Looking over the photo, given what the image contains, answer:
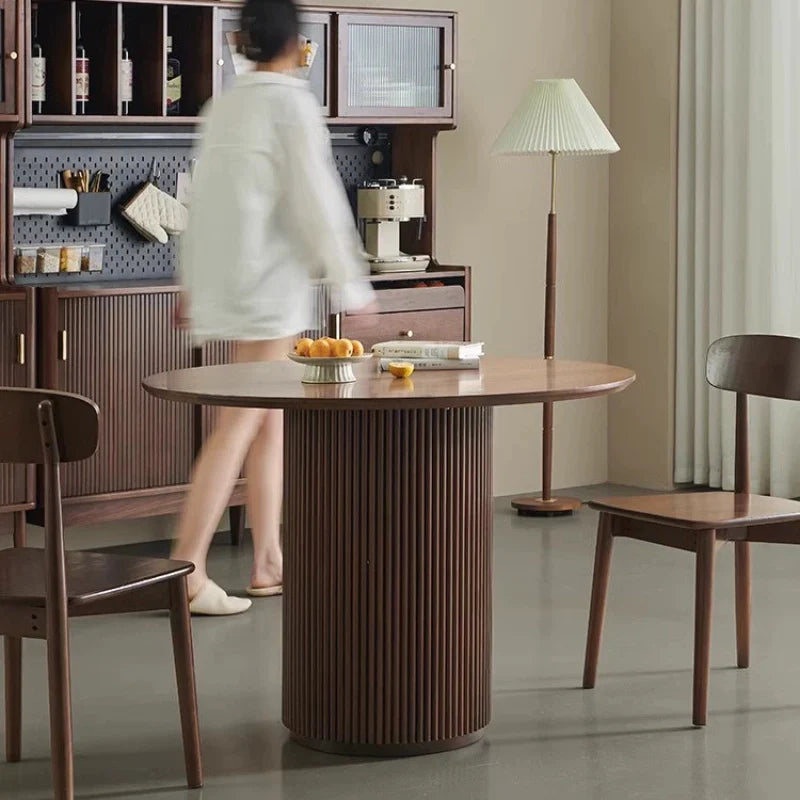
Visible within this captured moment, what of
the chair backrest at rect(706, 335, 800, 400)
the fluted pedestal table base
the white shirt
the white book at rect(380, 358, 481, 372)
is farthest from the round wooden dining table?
the white shirt

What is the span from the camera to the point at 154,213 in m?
5.59

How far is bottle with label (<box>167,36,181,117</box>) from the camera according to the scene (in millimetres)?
5344

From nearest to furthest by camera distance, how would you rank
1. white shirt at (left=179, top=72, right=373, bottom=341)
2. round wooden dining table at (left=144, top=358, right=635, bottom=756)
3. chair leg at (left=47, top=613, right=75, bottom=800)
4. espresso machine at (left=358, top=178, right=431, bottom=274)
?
1. chair leg at (left=47, top=613, right=75, bottom=800)
2. round wooden dining table at (left=144, top=358, right=635, bottom=756)
3. white shirt at (left=179, top=72, right=373, bottom=341)
4. espresso machine at (left=358, top=178, right=431, bottom=274)

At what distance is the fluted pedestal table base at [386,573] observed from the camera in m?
3.40

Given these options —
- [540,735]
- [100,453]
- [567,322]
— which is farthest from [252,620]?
[567,322]

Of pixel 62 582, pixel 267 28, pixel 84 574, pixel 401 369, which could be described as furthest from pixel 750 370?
pixel 62 582

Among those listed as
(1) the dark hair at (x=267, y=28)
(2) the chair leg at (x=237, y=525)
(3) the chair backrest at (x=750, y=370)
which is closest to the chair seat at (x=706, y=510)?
(3) the chair backrest at (x=750, y=370)

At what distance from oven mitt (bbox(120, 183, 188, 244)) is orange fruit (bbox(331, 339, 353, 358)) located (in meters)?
2.23

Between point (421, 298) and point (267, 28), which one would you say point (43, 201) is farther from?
point (421, 298)

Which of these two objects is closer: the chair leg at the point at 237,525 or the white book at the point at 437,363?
the white book at the point at 437,363

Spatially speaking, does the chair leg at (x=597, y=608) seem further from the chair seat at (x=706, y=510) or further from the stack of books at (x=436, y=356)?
the stack of books at (x=436, y=356)

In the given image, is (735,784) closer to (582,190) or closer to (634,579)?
(634,579)

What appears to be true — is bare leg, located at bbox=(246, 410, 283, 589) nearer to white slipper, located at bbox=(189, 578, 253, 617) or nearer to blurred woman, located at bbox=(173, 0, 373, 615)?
blurred woman, located at bbox=(173, 0, 373, 615)

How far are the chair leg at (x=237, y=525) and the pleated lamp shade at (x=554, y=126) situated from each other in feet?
5.28
